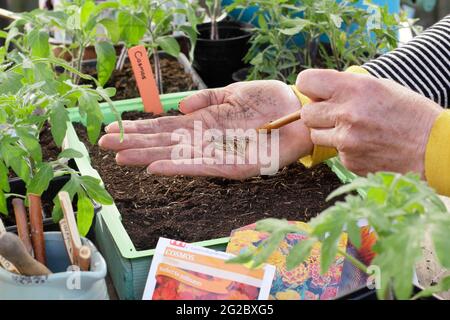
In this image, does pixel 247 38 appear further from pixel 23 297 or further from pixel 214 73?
pixel 23 297

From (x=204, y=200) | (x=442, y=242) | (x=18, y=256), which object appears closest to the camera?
(x=442, y=242)

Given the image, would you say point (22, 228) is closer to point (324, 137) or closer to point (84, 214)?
point (84, 214)

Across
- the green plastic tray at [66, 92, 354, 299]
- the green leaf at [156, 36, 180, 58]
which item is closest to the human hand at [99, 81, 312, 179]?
the green plastic tray at [66, 92, 354, 299]

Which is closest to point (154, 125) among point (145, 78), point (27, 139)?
point (145, 78)

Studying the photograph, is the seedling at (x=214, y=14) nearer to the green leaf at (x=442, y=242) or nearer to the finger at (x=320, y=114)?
the finger at (x=320, y=114)

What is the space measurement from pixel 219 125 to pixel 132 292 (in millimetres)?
553

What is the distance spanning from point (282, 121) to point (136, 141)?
1.04ft

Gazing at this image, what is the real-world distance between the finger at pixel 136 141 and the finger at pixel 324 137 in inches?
12.0

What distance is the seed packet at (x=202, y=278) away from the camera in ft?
3.20

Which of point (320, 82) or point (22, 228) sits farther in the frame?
point (320, 82)

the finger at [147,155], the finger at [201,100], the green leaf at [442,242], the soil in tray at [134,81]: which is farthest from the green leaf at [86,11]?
the green leaf at [442,242]

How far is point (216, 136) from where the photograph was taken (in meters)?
1.50

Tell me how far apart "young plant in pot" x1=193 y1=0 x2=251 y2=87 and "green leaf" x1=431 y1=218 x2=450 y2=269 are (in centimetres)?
138
